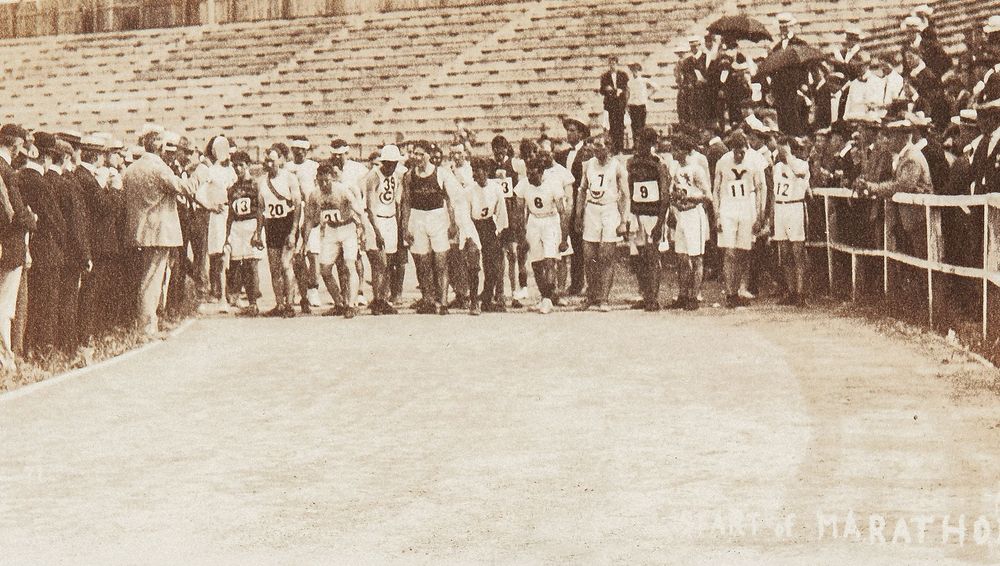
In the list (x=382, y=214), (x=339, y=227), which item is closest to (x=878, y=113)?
(x=382, y=214)

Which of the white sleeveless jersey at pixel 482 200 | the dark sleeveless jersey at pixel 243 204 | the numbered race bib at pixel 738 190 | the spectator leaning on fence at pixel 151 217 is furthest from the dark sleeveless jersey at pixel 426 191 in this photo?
the numbered race bib at pixel 738 190

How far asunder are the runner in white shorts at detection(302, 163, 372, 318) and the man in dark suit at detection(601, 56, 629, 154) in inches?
331

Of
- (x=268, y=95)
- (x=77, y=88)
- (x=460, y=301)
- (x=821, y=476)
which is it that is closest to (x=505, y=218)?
(x=460, y=301)

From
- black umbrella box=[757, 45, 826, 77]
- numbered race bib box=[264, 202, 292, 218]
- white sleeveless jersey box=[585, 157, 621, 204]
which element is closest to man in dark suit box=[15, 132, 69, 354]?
numbered race bib box=[264, 202, 292, 218]

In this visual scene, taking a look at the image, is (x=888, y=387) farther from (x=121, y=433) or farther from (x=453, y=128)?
(x=453, y=128)

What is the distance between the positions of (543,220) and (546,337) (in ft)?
10.8

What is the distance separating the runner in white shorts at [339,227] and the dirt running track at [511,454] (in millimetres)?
2710

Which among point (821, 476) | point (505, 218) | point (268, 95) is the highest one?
point (268, 95)

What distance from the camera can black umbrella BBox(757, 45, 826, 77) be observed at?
2092cm

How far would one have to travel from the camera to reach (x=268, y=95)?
120ft

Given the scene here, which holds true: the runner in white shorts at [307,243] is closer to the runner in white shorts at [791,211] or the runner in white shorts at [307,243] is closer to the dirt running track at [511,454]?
the dirt running track at [511,454]

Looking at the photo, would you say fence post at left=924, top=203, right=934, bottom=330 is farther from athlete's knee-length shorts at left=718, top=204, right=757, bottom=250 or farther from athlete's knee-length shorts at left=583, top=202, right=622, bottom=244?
athlete's knee-length shorts at left=583, top=202, right=622, bottom=244

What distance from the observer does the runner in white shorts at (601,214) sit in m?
17.3

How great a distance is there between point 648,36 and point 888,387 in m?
22.8
